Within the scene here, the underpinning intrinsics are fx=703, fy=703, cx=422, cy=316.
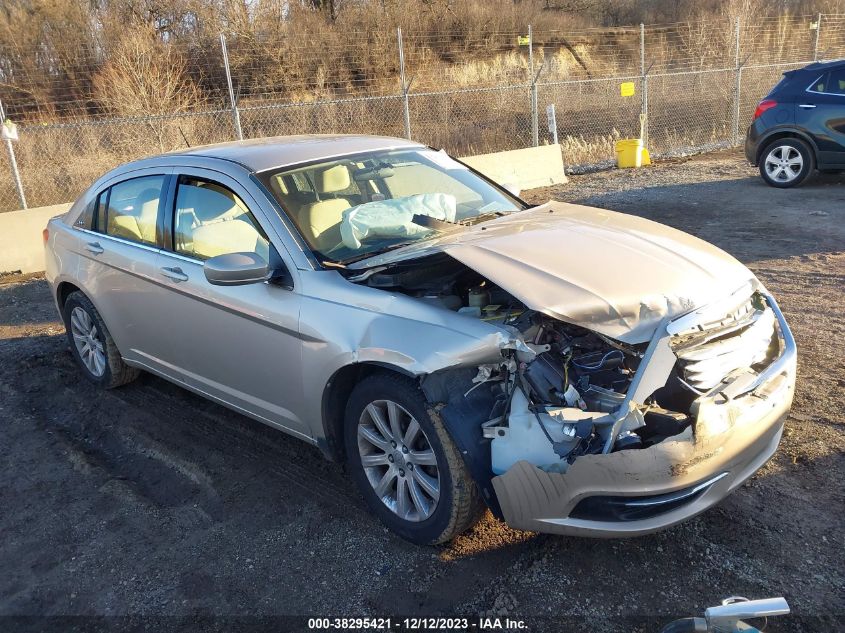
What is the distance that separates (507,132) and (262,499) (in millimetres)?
15771

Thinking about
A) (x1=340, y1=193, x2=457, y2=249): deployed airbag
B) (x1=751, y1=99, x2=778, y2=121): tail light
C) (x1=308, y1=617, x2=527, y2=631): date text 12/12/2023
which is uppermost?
(x1=340, y1=193, x2=457, y2=249): deployed airbag

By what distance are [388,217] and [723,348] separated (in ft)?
6.05

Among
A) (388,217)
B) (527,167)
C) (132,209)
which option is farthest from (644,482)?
(527,167)

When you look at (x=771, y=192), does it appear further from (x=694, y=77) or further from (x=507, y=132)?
(x=694, y=77)

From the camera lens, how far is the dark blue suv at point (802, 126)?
10.1 meters

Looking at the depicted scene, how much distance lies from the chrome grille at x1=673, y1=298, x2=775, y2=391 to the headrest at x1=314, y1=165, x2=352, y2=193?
2.11m

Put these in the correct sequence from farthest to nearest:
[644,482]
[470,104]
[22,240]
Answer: [470,104]
[22,240]
[644,482]

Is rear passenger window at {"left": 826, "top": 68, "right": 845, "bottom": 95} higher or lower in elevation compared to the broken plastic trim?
higher

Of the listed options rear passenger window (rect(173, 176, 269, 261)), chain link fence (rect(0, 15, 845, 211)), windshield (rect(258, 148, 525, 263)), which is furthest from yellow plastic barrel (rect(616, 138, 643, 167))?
rear passenger window (rect(173, 176, 269, 261))

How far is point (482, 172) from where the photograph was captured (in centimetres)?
1069

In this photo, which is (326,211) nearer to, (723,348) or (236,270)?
(236,270)

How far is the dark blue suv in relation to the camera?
33.0 feet

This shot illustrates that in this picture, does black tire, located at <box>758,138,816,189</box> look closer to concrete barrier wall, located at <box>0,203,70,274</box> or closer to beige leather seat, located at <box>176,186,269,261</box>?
beige leather seat, located at <box>176,186,269,261</box>

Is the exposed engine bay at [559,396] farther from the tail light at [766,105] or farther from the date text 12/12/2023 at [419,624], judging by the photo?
the tail light at [766,105]
